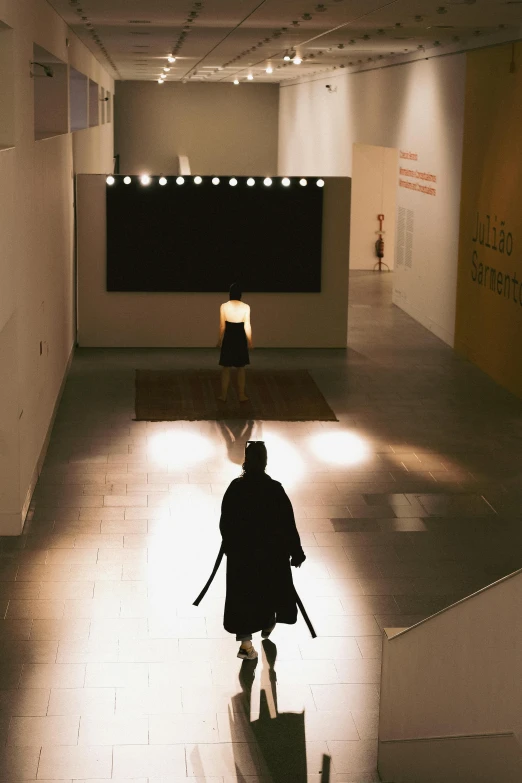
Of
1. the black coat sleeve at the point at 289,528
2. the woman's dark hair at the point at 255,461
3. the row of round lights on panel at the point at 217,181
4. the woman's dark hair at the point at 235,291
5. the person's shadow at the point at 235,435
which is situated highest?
the row of round lights on panel at the point at 217,181

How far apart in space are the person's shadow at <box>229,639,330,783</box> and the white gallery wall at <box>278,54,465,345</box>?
38.1 feet

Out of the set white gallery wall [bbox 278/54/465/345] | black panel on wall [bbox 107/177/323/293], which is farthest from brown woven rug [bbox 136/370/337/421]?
white gallery wall [bbox 278/54/465/345]

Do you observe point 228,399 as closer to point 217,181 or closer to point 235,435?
point 235,435

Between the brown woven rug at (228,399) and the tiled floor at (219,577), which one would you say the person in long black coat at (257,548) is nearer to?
the tiled floor at (219,577)

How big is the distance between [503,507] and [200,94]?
27068 mm

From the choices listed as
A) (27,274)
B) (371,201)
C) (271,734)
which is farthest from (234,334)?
(371,201)

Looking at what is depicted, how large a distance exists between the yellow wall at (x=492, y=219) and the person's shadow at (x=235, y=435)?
377cm

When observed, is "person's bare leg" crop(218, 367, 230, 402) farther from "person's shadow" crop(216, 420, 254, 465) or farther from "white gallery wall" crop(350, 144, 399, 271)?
"white gallery wall" crop(350, 144, 399, 271)

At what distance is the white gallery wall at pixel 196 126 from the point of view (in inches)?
1378

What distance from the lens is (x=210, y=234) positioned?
17000 millimetres

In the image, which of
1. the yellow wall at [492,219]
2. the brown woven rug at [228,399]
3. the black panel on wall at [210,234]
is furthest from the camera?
the black panel on wall at [210,234]

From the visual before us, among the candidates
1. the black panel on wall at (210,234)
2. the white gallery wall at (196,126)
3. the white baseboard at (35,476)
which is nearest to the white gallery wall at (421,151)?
the black panel on wall at (210,234)

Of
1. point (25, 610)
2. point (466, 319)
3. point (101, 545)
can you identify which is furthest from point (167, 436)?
point (466, 319)

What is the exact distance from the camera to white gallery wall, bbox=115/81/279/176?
35.0m
